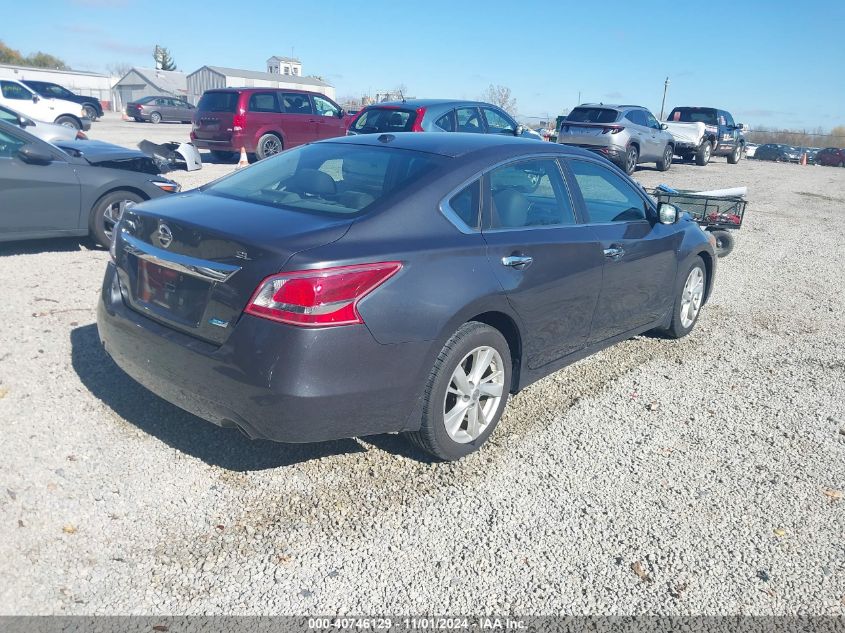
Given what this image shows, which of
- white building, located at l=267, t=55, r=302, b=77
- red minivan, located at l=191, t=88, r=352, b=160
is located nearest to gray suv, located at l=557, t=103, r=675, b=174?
red minivan, located at l=191, t=88, r=352, b=160

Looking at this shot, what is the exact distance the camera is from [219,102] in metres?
16.2

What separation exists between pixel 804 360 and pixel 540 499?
3.32 metres

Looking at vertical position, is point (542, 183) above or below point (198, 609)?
above

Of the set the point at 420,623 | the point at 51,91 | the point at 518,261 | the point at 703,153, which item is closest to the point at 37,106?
the point at 51,91

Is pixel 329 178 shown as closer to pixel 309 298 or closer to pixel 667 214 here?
pixel 309 298

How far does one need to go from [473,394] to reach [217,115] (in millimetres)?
14192

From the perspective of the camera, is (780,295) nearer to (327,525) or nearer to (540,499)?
(540,499)

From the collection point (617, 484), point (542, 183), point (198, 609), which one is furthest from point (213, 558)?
point (542, 183)

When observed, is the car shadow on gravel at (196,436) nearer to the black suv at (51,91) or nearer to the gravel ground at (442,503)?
the gravel ground at (442,503)

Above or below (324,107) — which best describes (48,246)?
below

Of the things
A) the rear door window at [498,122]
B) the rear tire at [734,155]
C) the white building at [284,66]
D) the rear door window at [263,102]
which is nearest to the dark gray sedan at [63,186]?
the rear door window at [498,122]

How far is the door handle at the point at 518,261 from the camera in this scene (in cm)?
369

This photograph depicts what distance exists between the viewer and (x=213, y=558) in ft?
9.39

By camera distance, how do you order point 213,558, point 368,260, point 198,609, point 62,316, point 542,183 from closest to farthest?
point 198,609 < point 213,558 < point 368,260 < point 542,183 < point 62,316
